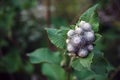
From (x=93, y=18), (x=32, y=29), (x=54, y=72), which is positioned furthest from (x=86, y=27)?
(x=32, y=29)

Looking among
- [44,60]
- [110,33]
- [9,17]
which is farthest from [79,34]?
[110,33]

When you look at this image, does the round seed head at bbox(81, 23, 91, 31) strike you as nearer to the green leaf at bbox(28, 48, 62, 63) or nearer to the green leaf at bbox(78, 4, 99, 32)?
the green leaf at bbox(78, 4, 99, 32)

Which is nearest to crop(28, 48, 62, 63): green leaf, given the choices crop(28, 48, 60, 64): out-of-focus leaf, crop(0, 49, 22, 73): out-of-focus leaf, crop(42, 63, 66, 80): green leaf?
crop(28, 48, 60, 64): out-of-focus leaf

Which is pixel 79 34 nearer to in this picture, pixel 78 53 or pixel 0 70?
pixel 78 53

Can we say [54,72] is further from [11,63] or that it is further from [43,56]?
[11,63]

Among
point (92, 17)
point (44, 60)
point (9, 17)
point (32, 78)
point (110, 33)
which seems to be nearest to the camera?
point (92, 17)

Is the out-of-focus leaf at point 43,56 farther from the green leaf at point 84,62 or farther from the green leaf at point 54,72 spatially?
the green leaf at point 84,62

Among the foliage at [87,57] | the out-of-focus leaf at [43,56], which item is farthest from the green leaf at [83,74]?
the out-of-focus leaf at [43,56]
